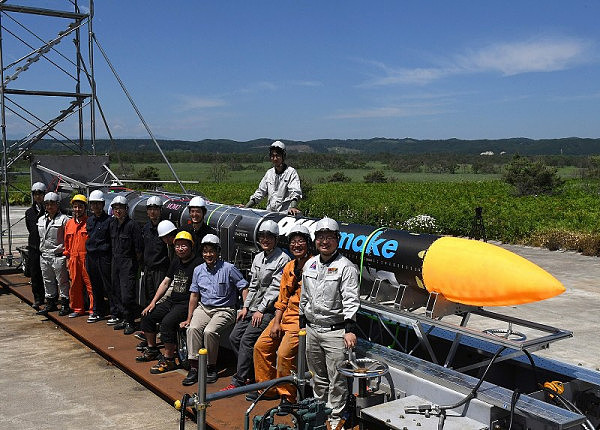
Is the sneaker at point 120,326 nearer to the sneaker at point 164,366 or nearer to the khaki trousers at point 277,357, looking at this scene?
the sneaker at point 164,366

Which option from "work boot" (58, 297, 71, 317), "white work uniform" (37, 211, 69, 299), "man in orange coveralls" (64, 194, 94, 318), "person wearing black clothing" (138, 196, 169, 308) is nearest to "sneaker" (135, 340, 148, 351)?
"person wearing black clothing" (138, 196, 169, 308)

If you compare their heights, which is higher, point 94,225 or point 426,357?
point 94,225

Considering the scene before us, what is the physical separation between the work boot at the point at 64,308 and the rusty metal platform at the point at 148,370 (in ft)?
0.35

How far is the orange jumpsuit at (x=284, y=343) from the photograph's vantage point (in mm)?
5348

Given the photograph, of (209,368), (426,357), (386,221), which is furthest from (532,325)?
(386,221)

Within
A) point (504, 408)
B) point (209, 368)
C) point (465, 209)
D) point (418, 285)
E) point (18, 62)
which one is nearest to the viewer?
point (504, 408)

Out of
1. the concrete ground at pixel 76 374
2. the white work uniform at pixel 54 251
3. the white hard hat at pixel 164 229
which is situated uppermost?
the white hard hat at pixel 164 229

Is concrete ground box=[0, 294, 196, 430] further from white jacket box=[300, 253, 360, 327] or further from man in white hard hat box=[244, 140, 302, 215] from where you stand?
man in white hard hat box=[244, 140, 302, 215]

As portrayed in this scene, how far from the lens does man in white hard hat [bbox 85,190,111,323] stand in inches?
326

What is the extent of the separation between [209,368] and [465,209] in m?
19.9

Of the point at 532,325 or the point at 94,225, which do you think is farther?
the point at 94,225

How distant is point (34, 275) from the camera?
953 centimetres

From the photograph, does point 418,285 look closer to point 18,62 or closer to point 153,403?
point 153,403

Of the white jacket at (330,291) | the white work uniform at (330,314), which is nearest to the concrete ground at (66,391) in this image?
the white work uniform at (330,314)
